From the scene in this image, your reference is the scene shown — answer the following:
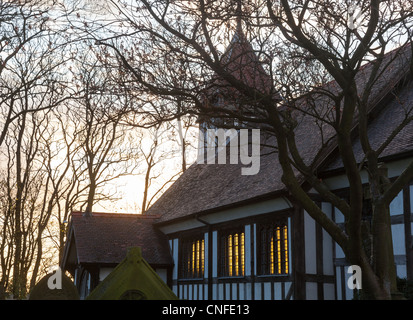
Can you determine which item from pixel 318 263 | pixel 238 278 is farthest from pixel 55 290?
pixel 238 278

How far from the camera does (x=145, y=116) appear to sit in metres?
10.9

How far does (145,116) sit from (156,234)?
13.9m

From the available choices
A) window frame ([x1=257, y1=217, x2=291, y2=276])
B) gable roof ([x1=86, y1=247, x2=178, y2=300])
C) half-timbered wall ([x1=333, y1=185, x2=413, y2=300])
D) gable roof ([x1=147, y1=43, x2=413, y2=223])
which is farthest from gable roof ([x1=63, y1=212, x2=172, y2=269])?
gable roof ([x1=86, y1=247, x2=178, y2=300])

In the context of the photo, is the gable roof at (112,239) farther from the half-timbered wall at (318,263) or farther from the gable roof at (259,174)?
the half-timbered wall at (318,263)

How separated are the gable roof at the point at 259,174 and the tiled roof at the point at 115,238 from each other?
85 centimetres

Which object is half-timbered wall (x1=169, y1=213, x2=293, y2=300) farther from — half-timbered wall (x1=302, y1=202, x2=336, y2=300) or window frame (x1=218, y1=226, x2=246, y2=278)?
half-timbered wall (x1=302, y1=202, x2=336, y2=300)

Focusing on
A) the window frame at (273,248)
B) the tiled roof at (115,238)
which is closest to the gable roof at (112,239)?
the tiled roof at (115,238)

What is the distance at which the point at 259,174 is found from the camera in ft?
62.4

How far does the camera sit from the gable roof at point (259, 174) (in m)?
15.4

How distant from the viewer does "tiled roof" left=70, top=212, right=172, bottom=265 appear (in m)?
22.2

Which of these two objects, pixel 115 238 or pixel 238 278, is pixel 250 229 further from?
pixel 115 238
